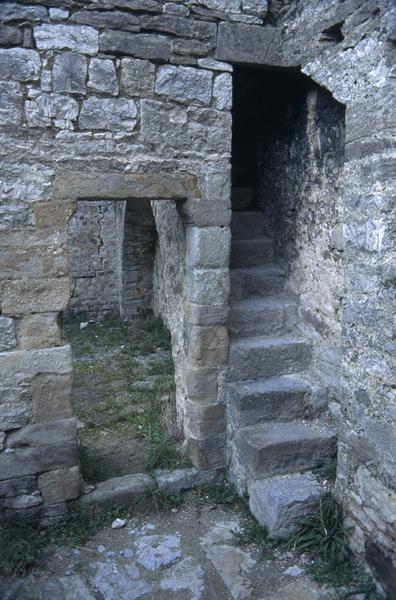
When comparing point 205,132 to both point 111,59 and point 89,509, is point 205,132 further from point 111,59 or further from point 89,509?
point 89,509

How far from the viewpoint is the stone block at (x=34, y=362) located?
336 cm

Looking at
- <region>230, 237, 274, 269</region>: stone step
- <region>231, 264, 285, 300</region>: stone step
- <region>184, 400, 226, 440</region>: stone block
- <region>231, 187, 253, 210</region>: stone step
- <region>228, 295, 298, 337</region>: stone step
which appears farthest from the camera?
<region>231, 187, 253, 210</region>: stone step

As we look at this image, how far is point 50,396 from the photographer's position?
348 cm

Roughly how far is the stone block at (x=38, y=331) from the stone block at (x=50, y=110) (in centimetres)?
118

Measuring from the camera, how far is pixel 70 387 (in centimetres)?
353

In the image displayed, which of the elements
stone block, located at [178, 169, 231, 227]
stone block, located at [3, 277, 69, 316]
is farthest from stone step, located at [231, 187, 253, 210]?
stone block, located at [3, 277, 69, 316]

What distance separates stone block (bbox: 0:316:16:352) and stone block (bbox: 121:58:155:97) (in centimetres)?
162

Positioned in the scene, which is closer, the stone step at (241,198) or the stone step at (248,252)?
the stone step at (248,252)

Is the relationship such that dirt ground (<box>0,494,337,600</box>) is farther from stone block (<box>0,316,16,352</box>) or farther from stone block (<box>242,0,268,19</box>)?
stone block (<box>242,0,268,19</box>)

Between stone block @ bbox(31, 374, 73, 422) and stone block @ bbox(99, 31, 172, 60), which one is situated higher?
stone block @ bbox(99, 31, 172, 60)

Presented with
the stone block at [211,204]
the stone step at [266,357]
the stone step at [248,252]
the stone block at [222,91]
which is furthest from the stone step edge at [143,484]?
the stone block at [222,91]

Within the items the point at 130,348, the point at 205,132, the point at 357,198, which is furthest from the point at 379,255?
the point at 130,348

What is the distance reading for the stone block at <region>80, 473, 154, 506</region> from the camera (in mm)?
3742

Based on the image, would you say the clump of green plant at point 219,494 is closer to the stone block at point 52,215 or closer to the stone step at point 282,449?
the stone step at point 282,449
